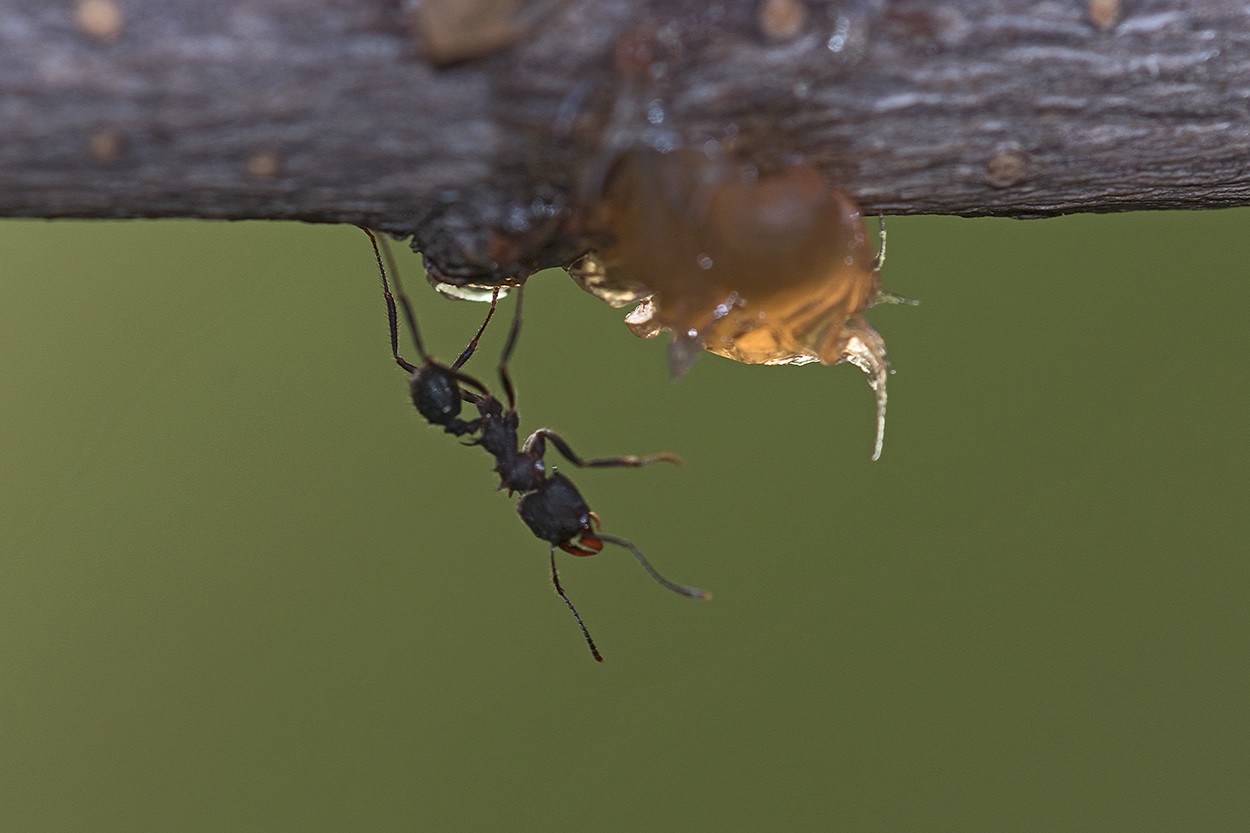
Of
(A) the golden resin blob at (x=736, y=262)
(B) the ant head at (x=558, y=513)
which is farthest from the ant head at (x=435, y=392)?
(A) the golden resin blob at (x=736, y=262)

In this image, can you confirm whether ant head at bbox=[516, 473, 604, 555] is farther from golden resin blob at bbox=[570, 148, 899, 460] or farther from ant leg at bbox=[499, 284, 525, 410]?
golden resin blob at bbox=[570, 148, 899, 460]

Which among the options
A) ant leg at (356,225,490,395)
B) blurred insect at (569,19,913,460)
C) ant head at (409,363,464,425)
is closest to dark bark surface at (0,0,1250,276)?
blurred insect at (569,19,913,460)

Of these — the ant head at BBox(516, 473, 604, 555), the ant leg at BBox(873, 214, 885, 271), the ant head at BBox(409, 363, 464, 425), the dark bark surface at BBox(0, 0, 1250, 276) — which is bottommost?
the ant head at BBox(516, 473, 604, 555)

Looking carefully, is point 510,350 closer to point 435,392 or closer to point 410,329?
point 410,329

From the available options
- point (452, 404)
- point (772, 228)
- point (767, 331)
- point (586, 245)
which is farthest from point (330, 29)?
point (452, 404)

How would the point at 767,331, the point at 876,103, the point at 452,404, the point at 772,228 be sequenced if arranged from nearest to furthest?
the point at 876,103
the point at 772,228
the point at 767,331
the point at 452,404

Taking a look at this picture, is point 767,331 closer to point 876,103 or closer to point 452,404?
point 876,103

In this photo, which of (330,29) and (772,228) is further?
(772,228)
